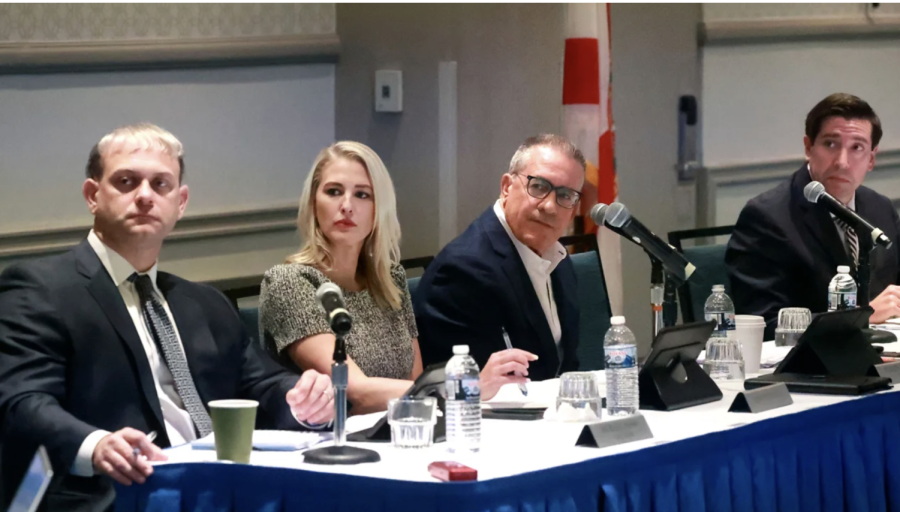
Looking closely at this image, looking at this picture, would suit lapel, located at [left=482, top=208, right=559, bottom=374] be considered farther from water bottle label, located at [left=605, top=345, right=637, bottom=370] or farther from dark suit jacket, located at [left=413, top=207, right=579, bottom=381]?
water bottle label, located at [left=605, top=345, right=637, bottom=370]

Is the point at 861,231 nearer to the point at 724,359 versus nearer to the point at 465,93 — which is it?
the point at 724,359

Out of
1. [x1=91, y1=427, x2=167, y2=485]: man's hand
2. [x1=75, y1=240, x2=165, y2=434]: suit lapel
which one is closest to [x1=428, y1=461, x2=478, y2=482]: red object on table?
[x1=91, y1=427, x2=167, y2=485]: man's hand

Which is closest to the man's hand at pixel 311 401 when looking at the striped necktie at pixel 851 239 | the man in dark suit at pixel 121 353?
the man in dark suit at pixel 121 353

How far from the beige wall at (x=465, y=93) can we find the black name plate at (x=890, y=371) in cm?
217

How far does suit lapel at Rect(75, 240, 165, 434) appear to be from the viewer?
2.42 metres

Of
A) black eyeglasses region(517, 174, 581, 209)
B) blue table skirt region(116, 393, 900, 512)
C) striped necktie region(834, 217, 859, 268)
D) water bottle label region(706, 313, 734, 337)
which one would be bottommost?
blue table skirt region(116, 393, 900, 512)

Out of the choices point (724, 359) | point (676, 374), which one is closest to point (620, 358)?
point (676, 374)

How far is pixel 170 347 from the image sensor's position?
2.54 metres

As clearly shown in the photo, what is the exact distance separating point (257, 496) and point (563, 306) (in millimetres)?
1489

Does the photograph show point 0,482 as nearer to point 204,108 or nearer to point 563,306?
point 563,306

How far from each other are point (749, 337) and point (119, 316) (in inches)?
59.8

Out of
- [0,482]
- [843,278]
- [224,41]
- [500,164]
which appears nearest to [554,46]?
[500,164]

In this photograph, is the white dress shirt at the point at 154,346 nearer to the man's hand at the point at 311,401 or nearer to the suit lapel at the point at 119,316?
the suit lapel at the point at 119,316

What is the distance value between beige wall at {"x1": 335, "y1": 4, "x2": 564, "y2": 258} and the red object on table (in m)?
3.01
